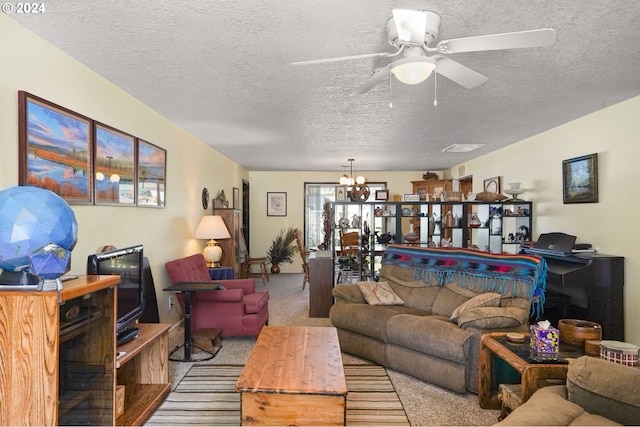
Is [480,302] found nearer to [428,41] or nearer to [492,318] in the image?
[492,318]

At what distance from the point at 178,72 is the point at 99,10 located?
0.82 metres

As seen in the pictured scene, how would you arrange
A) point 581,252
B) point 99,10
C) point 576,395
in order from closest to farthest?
point 576,395
point 99,10
point 581,252

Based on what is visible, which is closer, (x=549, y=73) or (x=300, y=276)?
(x=549, y=73)

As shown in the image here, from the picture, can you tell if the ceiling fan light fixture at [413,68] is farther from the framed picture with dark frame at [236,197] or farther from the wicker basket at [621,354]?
the framed picture with dark frame at [236,197]

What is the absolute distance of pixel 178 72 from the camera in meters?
2.70

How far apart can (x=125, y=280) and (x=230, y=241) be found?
Result: 2961 millimetres

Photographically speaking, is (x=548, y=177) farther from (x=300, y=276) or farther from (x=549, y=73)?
(x=300, y=276)

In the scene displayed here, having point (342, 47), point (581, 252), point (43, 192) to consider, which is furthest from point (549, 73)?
point (43, 192)

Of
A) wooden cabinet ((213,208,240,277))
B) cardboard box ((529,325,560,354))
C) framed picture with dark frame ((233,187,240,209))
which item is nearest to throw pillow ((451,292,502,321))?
cardboard box ((529,325,560,354))

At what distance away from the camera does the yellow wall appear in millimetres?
2021

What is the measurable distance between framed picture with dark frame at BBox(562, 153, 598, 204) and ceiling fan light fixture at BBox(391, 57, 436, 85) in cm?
288

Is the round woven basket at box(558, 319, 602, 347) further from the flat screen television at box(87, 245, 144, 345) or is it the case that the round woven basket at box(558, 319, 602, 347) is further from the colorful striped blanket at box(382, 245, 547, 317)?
the flat screen television at box(87, 245, 144, 345)

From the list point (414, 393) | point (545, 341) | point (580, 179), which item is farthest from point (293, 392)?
point (580, 179)

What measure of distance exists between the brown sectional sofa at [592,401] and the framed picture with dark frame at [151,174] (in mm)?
3245
